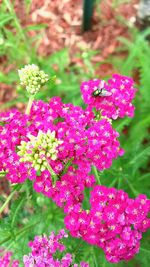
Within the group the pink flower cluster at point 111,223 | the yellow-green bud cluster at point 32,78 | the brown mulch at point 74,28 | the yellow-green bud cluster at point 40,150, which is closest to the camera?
the yellow-green bud cluster at point 40,150

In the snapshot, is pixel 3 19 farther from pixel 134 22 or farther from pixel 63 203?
pixel 134 22

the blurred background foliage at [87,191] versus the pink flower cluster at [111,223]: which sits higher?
the blurred background foliage at [87,191]

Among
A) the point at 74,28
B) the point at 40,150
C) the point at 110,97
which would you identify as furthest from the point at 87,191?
the point at 74,28

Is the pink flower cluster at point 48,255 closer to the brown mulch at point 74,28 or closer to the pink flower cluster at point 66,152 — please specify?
the pink flower cluster at point 66,152

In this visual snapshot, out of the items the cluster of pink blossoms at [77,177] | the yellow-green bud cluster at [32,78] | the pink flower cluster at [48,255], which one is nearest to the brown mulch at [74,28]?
the yellow-green bud cluster at [32,78]

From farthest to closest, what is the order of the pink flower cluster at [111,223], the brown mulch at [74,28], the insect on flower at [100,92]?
the brown mulch at [74,28], the insect on flower at [100,92], the pink flower cluster at [111,223]

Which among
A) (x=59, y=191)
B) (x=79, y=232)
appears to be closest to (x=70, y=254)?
(x=79, y=232)

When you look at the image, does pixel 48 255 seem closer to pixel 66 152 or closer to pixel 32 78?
pixel 66 152
